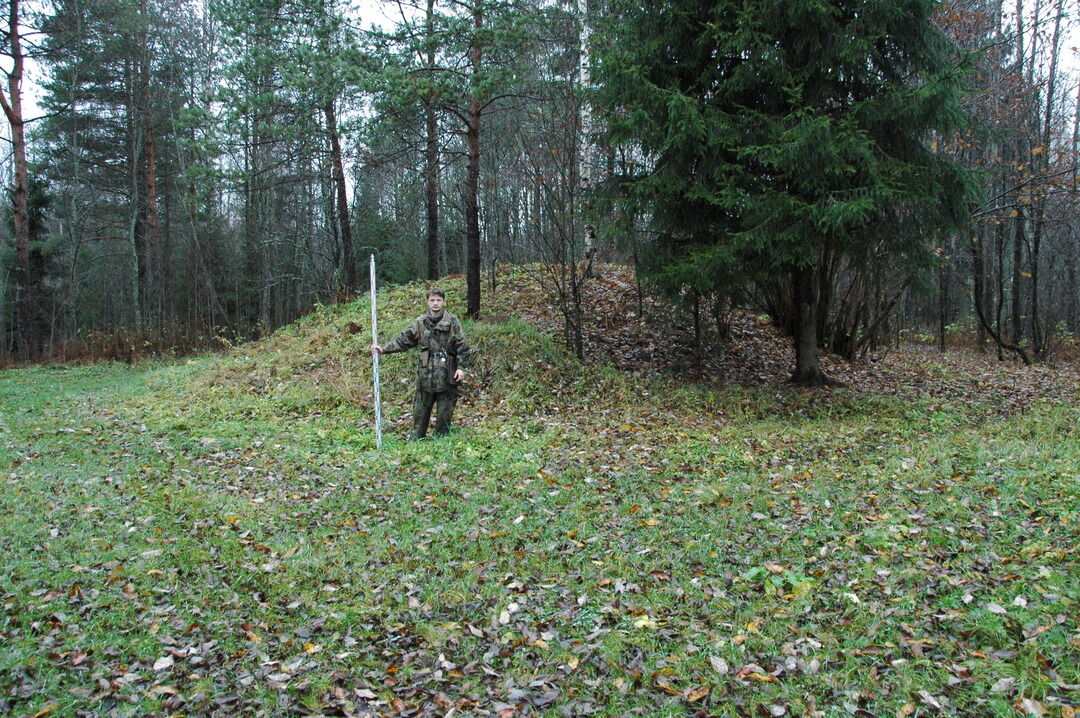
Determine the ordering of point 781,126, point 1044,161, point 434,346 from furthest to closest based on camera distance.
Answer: point 1044,161 → point 781,126 → point 434,346

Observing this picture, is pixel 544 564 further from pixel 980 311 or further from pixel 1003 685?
pixel 980 311

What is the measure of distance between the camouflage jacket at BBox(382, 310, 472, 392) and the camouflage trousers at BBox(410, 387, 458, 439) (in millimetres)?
147

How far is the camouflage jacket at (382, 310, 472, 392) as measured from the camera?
9039 mm

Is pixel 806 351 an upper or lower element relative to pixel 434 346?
→ lower

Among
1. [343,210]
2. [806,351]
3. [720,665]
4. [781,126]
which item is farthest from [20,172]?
[720,665]

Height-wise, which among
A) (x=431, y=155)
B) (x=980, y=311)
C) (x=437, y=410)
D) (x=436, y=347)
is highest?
(x=431, y=155)

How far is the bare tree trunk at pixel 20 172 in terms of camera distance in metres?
17.6

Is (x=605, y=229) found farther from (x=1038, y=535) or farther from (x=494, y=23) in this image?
(x=1038, y=535)

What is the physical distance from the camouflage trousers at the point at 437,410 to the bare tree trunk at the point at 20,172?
1527cm

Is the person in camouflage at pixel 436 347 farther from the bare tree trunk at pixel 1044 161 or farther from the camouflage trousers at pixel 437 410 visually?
the bare tree trunk at pixel 1044 161

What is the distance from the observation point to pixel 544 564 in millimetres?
5414

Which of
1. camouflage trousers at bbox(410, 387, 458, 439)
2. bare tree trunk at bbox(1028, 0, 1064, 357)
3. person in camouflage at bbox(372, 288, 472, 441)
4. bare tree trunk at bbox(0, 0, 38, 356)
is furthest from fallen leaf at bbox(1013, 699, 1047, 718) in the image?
bare tree trunk at bbox(0, 0, 38, 356)

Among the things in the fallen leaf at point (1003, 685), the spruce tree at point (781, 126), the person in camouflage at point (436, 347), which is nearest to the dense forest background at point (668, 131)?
the spruce tree at point (781, 126)

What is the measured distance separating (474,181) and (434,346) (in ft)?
20.0
